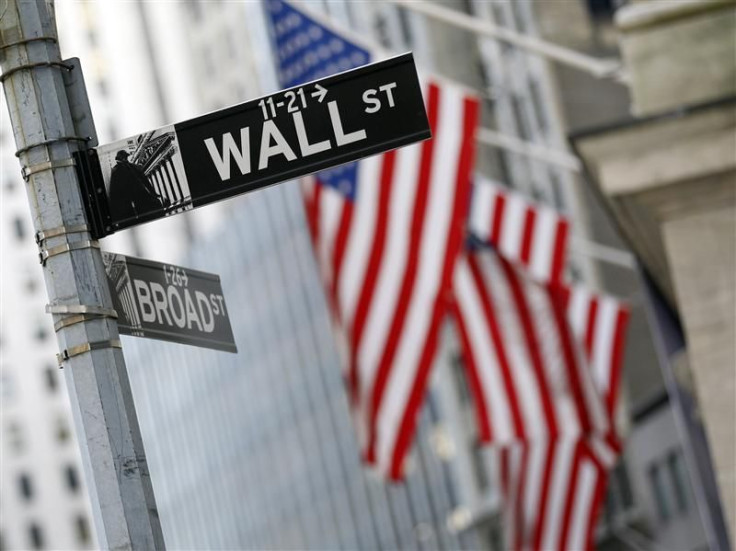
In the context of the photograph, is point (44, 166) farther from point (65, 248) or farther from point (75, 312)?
point (75, 312)

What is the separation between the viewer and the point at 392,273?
17500 mm

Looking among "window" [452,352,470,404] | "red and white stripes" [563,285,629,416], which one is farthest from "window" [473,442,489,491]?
"red and white stripes" [563,285,629,416]

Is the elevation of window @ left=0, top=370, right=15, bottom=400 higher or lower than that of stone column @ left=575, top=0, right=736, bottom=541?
higher

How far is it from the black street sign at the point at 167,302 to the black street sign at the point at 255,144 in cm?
26

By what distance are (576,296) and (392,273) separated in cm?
Result: 578

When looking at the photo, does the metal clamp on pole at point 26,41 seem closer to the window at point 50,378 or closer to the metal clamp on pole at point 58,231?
the metal clamp on pole at point 58,231

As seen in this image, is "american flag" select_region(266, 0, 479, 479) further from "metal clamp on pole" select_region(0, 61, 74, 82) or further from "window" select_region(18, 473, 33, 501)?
"window" select_region(18, 473, 33, 501)

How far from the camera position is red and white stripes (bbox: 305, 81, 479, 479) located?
57.3 feet

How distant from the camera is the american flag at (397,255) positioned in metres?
17.5

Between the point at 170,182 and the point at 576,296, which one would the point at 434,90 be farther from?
the point at 170,182

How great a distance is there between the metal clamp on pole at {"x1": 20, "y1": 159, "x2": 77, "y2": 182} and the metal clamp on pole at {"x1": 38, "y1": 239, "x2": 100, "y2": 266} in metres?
0.26

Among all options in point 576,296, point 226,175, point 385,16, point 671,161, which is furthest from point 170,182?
point 385,16

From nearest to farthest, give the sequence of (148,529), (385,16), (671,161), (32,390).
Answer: (148,529), (671,161), (385,16), (32,390)

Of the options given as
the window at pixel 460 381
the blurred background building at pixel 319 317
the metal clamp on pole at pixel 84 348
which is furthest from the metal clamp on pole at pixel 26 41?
the window at pixel 460 381
